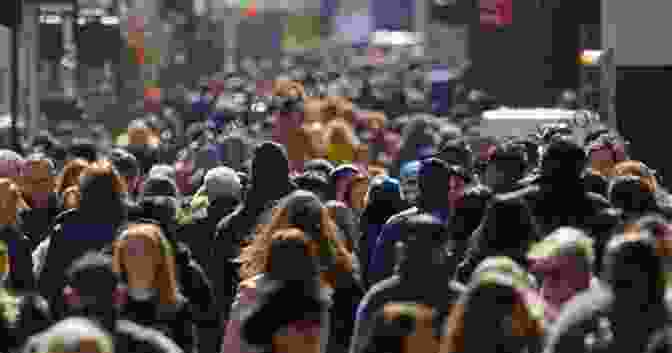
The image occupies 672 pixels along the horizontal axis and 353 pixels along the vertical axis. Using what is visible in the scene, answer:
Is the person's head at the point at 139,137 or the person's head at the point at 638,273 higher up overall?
the person's head at the point at 638,273

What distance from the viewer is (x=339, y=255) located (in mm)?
10008

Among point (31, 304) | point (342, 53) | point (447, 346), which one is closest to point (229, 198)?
point (31, 304)

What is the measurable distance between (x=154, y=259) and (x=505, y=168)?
3.69m

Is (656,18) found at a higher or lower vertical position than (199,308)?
higher

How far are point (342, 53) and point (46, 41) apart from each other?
6211 cm

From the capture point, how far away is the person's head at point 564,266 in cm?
788

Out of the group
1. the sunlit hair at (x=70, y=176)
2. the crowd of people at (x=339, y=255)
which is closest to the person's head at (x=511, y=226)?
the crowd of people at (x=339, y=255)

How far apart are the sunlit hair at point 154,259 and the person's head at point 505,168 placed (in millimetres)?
3535

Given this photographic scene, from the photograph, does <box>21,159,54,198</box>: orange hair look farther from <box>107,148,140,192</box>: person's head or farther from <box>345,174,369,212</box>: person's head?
<box>345,174,369,212</box>: person's head

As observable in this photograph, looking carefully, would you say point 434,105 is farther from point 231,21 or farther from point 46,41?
point 231,21

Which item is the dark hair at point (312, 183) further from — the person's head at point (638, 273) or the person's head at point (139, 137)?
the person's head at point (139, 137)

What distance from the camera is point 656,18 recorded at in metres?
20.2

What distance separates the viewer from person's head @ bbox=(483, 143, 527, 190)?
12039mm

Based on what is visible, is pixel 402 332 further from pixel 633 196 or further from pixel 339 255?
pixel 633 196
